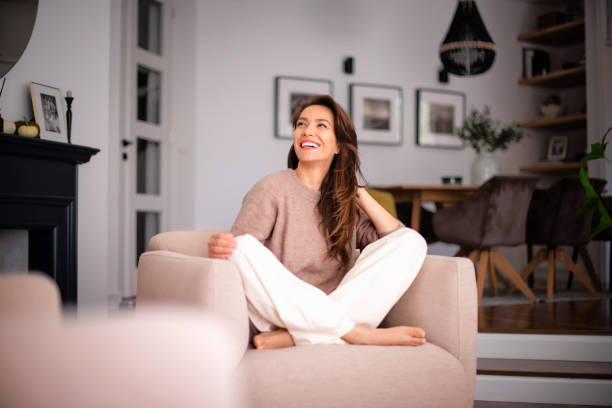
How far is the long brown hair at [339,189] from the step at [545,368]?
3.15 feet

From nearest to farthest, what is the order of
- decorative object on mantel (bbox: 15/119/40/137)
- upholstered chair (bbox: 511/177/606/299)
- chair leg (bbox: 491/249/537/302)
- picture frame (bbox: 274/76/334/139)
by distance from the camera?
decorative object on mantel (bbox: 15/119/40/137) → chair leg (bbox: 491/249/537/302) → upholstered chair (bbox: 511/177/606/299) → picture frame (bbox: 274/76/334/139)

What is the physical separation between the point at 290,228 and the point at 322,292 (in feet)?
1.15

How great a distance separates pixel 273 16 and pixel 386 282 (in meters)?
4.10

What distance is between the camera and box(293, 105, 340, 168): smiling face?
194cm

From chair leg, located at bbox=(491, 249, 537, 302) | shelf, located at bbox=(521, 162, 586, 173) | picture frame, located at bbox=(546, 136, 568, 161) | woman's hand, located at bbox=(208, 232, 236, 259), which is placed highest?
picture frame, located at bbox=(546, 136, 568, 161)

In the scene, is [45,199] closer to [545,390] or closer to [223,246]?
[223,246]

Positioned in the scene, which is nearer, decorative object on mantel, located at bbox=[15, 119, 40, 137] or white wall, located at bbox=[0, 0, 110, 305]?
decorative object on mantel, located at bbox=[15, 119, 40, 137]

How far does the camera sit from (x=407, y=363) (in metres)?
1.45

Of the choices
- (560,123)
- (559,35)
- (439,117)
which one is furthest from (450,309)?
(559,35)

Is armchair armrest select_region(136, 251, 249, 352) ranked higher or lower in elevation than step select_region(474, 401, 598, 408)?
higher

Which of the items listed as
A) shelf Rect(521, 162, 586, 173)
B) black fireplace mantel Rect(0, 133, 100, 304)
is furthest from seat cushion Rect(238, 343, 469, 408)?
shelf Rect(521, 162, 586, 173)

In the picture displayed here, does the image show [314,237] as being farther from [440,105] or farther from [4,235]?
[440,105]

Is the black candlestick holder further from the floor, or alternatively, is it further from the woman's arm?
the floor

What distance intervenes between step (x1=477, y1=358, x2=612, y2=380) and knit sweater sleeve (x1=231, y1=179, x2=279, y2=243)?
116cm
